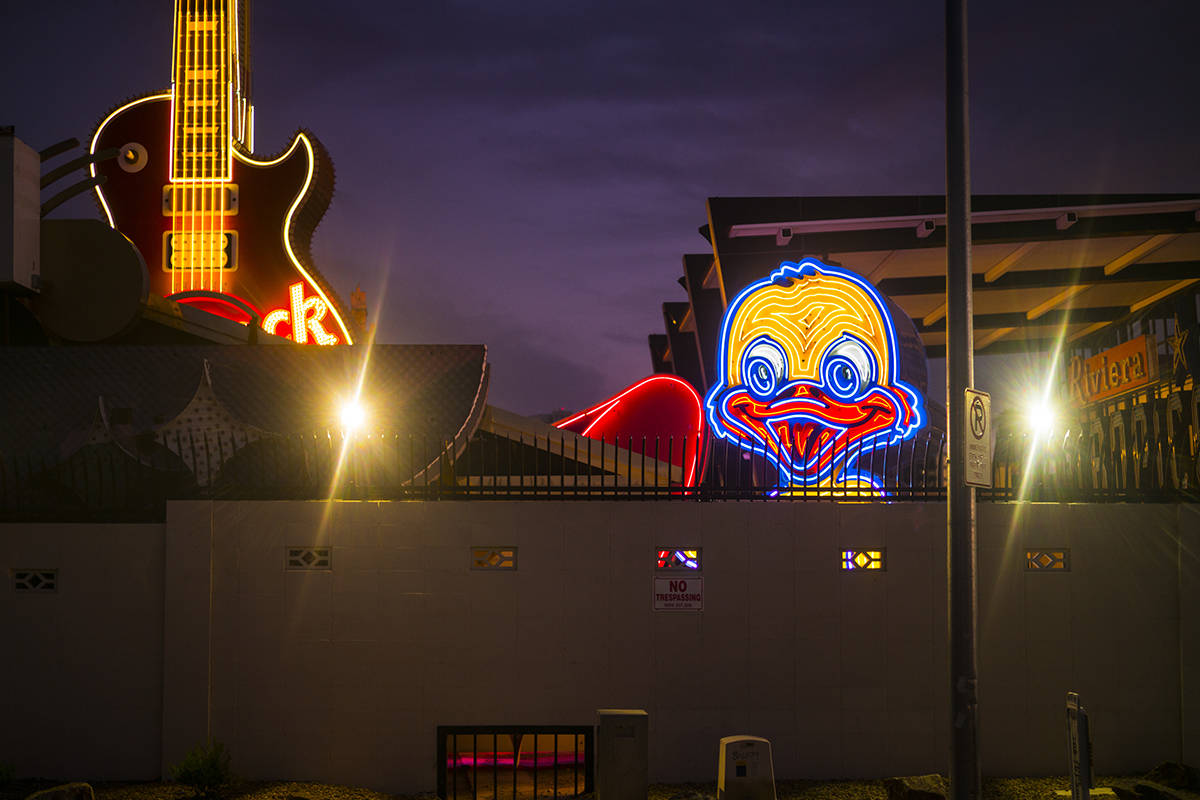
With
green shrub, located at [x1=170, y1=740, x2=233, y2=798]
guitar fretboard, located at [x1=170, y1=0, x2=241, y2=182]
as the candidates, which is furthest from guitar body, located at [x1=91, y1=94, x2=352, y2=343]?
green shrub, located at [x1=170, y1=740, x2=233, y2=798]

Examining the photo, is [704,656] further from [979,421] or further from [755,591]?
[979,421]

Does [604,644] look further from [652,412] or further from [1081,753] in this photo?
[652,412]

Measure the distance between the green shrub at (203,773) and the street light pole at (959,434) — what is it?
22.0 ft

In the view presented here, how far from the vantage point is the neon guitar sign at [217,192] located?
22703 millimetres

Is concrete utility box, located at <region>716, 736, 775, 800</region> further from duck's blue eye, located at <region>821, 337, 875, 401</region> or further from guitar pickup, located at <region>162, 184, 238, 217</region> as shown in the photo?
guitar pickup, located at <region>162, 184, 238, 217</region>

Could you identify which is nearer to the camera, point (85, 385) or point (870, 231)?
point (85, 385)

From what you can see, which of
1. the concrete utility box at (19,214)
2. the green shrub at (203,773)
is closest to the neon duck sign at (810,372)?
the green shrub at (203,773)

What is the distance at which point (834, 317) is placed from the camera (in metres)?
14.6

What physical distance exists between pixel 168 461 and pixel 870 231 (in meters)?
16.4

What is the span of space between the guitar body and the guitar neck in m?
0.38

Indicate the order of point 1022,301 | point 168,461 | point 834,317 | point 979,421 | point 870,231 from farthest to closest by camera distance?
point 1022,301, point 870,231, point 834,317, point 168,461, point 979,421

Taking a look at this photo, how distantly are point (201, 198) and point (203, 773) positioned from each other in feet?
54.0

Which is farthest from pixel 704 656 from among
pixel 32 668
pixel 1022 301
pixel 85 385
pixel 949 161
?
pixel 1022 301

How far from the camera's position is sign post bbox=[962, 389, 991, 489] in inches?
321
